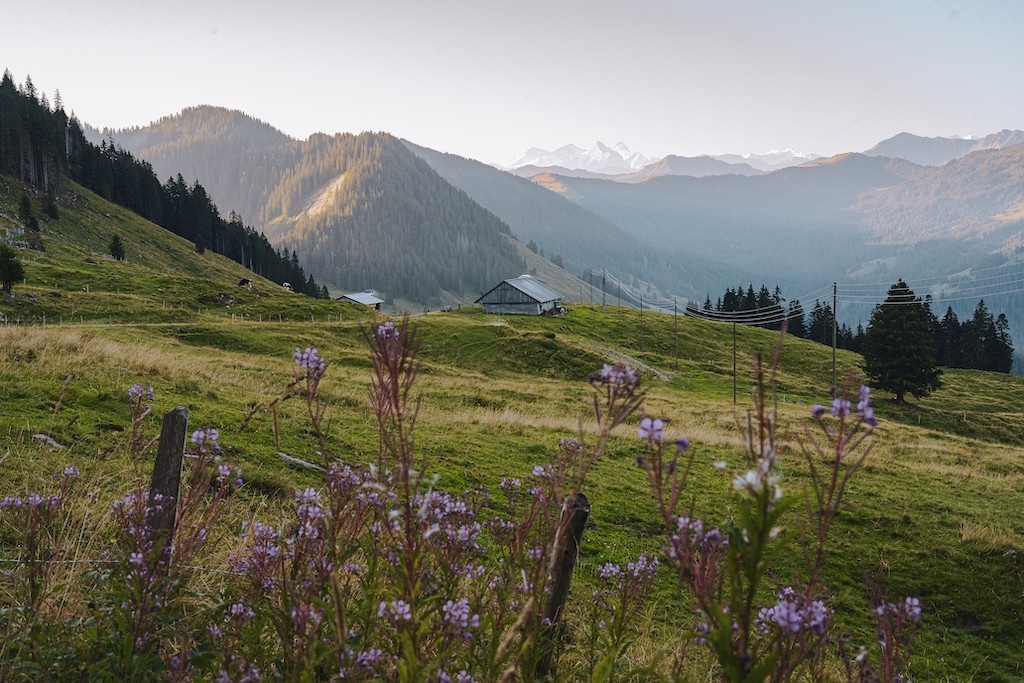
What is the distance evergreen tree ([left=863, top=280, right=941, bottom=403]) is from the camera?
57.9 metres

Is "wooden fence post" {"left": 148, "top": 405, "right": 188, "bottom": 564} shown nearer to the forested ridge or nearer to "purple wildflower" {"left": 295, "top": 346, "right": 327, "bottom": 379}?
"purple wildflower" {"left": 295, "top": 346, "right": 327, "bottom": 379}

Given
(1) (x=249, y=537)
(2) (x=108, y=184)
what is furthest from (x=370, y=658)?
(2) (x=108, y=184)

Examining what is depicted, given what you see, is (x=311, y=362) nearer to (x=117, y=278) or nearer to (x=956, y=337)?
(x=117, y=278)

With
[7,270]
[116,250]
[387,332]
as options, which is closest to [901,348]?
[387,332]

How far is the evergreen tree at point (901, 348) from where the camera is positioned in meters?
57.9

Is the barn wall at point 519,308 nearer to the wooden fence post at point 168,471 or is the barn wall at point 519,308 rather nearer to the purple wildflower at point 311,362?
the wooden fence post at point 168,471

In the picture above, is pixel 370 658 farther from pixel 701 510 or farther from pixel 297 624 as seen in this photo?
pixel 701 510

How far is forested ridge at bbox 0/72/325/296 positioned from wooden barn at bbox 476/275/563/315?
54.7m

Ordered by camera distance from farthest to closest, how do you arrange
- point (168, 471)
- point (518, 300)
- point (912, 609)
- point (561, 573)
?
point (518, 300) < point (168, 471) < point (561, 573) < point (912, 609)

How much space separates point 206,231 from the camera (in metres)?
122

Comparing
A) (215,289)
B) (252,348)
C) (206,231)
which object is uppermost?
(206,231)

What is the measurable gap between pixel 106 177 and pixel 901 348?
13450cm

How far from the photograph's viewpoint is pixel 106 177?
365 feet

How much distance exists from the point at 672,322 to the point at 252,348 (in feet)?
239
